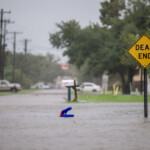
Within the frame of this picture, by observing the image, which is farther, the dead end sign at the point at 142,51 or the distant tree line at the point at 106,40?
the distant tree line at the point at 106,40

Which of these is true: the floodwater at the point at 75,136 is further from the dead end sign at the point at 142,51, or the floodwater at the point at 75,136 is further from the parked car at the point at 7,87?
the parked car at the point at 7,87

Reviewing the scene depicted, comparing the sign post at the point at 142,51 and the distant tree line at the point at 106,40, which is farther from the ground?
the distant tree line at the point at 106,40

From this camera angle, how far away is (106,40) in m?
60.0

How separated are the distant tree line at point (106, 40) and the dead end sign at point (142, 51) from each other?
123 feet

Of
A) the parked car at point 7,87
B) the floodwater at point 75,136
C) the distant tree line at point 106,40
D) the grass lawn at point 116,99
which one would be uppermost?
the distant tree line at point 106,40

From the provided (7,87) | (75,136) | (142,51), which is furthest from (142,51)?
(7,87)

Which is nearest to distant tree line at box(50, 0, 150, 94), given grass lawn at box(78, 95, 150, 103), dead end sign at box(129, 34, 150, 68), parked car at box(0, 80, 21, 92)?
parked car at box(0, 80, 21, 92)

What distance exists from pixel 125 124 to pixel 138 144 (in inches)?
180

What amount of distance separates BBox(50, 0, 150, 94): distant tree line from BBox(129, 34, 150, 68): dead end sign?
37511 millimetres

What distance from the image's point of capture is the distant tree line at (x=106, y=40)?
5553cm

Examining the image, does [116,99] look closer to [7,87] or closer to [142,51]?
[142,51]

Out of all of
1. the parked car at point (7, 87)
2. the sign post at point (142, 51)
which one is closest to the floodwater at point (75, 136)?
the sign post at point (142, 51)

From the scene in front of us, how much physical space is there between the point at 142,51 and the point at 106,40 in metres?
44.1

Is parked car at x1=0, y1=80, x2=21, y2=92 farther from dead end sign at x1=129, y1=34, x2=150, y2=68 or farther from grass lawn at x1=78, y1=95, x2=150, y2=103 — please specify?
dead end sign at x1=129, y1=34, x2=150, y2=68
